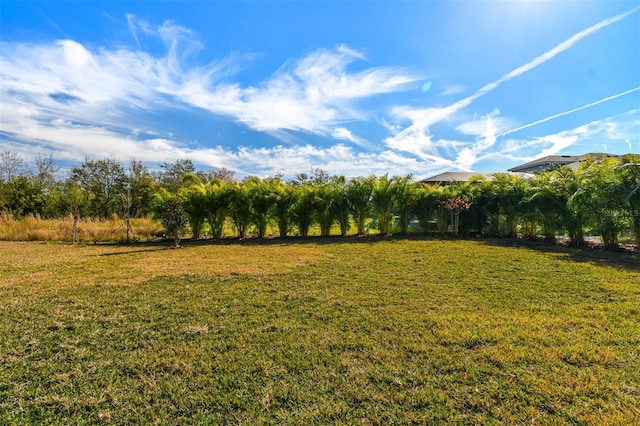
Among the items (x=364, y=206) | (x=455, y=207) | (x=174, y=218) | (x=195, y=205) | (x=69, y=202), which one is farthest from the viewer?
(x=69, y=202)

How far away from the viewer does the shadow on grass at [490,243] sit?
18.9 ft

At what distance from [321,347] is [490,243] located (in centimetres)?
713

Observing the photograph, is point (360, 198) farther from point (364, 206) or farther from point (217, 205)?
point (217, 205)

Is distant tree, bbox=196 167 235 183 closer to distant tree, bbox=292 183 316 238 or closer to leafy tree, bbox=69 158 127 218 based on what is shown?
leafy tree, bbox=69 158 127 218

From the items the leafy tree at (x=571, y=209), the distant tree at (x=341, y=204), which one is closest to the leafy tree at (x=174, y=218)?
the distant tree at (x=341, y=204)

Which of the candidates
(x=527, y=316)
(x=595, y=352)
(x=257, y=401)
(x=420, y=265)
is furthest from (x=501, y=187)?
(x=257, y=401)

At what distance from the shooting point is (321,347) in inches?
97.1

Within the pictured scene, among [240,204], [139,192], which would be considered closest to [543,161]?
[240,204]

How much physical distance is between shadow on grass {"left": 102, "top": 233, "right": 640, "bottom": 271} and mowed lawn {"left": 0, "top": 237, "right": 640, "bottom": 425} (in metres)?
1.32

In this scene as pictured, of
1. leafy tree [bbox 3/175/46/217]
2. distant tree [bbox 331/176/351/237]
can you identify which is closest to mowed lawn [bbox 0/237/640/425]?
distant tree [bbox 331/176/351/237]

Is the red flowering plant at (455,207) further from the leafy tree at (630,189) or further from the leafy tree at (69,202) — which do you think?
the leafy tree at (69,202)

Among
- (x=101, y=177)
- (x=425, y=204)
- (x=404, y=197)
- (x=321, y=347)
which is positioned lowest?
(x=321, y=347)

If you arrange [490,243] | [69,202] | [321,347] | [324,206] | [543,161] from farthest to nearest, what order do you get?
[543,161]
[69,202]
[324,206]
[490,243]
[321,347]

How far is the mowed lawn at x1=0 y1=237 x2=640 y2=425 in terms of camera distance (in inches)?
70.6
